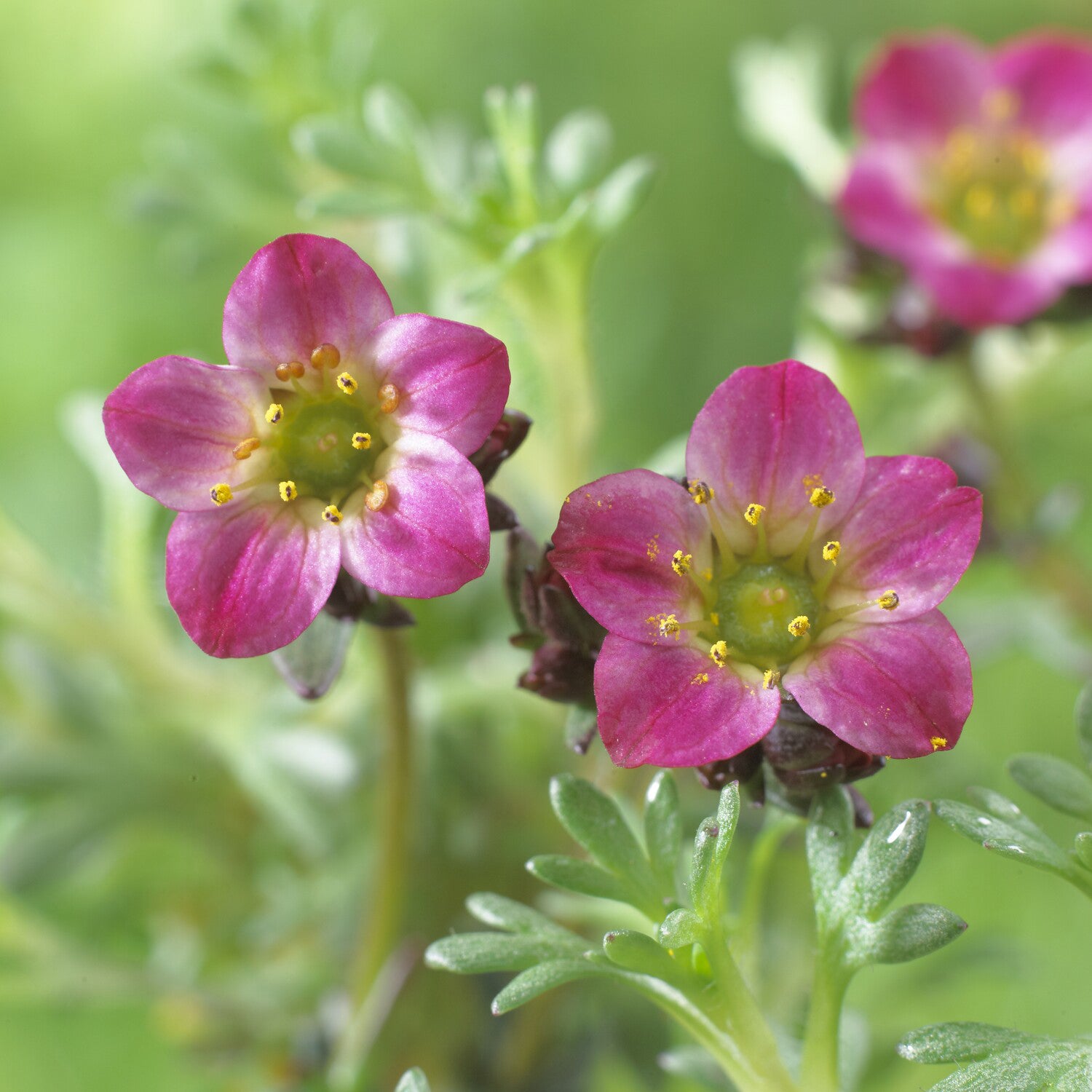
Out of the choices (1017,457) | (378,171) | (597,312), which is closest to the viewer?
(378,171)

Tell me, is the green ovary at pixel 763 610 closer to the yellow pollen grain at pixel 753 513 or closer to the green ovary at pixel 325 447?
the yellow pollen grain at pixel 753 513

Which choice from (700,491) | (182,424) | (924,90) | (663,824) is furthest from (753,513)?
(924,90)

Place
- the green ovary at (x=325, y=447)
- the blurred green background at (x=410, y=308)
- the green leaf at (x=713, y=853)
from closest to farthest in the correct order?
the green leaf at (x=713, y=853) → the green ovary at (x=325, y=447) → the blurred green background at (x=410, y=308)

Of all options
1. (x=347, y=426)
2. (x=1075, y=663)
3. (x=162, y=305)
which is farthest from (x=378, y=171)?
(x=162, y=305)

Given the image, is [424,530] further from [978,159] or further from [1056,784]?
[978,159]

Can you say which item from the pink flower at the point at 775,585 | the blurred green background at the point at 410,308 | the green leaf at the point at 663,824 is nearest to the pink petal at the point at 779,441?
the pink flower at the point at 775,585

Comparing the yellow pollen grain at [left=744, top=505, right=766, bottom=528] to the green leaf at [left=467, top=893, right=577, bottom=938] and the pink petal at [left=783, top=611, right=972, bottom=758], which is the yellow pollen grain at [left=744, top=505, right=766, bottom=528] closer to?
the pink petal at [left=783, top=611, right=972, bottom=758]

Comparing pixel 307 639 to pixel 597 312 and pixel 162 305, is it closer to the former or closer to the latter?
pixel 597 312
